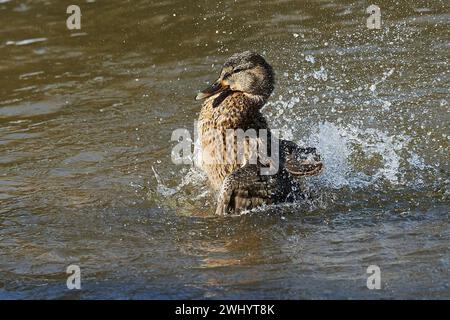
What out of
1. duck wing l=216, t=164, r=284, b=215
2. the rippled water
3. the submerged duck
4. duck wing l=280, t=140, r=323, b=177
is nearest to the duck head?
the submerged duck

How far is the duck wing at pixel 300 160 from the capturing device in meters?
6.14

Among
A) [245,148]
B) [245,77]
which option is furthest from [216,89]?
[245,148]

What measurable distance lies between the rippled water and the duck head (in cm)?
78

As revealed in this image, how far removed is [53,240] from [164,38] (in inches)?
189

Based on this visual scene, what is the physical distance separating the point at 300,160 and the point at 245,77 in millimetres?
733

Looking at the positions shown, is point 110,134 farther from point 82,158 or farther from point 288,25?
point 288,25

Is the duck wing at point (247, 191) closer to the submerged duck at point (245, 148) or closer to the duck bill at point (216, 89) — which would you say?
the submerged duck at point (245, 148)

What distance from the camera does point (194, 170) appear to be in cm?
683

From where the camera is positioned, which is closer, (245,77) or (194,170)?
(245,77)

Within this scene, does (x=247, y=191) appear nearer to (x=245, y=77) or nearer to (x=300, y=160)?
(x=300, y=160)

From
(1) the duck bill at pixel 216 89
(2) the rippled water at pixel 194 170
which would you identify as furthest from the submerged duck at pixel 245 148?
(2) the rippled water at pixel 194 170

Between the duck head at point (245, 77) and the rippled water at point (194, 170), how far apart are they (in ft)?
2.55

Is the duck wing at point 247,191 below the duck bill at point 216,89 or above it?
below

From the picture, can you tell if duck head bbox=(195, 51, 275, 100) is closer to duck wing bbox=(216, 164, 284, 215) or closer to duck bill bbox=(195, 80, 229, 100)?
duck bill bbox=(195, 80, 229, 100)
